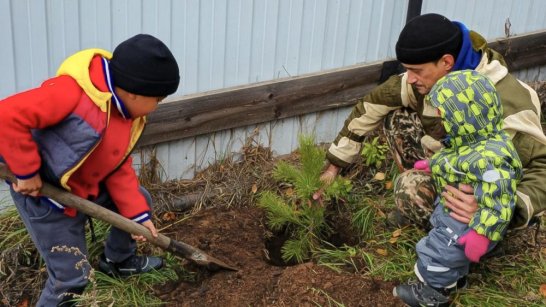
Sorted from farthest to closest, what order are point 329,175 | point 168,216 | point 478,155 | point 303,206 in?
point 168,216
point 329,175
point 303,206
point 478,155

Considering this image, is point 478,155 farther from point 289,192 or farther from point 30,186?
point 30,186

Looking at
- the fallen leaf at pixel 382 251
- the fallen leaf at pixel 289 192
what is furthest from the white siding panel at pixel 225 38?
the fallen leaf at pixel 382 251

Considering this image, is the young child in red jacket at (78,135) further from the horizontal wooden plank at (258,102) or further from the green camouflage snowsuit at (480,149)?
the green camouflage snowsuit at (480,149)

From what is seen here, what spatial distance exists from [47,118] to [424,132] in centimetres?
216

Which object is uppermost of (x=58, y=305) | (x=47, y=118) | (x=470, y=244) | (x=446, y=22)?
(x=446, y=22)

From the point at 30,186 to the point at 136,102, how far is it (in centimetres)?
53

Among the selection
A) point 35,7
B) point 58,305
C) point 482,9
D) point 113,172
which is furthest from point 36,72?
point 482,9

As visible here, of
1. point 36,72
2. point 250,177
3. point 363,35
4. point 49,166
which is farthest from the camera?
point 363,35

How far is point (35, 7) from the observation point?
359 centimetres

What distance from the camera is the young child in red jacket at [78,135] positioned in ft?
8.95

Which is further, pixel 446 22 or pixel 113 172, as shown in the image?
pixel 446 22

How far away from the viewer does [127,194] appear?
330 cm

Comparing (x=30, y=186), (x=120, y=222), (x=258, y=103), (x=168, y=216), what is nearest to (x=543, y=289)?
(x=258, y=103)

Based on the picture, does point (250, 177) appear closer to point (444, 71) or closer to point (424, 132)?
point (424, 132)
